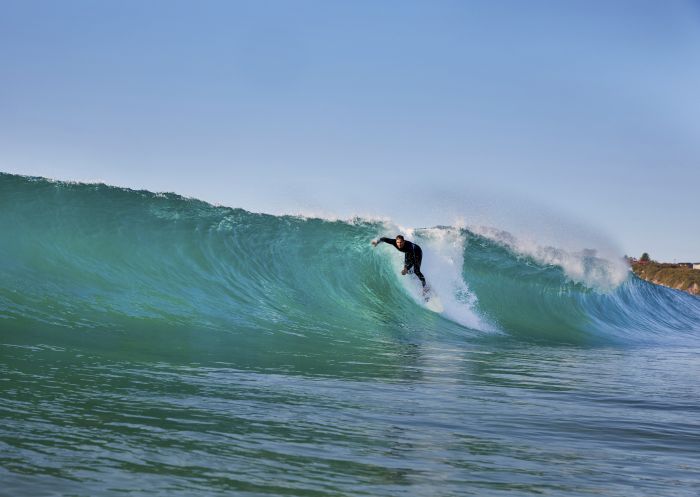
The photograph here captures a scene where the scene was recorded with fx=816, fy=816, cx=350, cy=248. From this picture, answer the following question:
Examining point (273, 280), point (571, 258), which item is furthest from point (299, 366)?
point (571, 258)

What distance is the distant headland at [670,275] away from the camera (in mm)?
121669

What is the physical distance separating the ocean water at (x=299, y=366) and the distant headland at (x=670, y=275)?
358 ft

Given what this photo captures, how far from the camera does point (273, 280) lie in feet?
50.6

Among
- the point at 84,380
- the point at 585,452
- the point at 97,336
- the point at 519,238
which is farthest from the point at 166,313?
the point at 519,238

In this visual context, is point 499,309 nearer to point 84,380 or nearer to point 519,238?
point 519,238

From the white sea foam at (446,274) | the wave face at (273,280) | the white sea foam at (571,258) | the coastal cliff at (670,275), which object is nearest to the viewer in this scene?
the wave face at (273,280)

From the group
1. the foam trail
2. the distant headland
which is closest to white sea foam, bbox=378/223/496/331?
the foam trail

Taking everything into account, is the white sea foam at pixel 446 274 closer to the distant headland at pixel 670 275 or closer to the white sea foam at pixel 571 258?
the white sea foam at pixel 571 258

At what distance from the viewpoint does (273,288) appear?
48.6 feet

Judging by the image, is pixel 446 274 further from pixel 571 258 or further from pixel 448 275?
pixel 571 258

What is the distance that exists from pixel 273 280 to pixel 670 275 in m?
125

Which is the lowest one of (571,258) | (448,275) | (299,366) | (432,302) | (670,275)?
(299,366)

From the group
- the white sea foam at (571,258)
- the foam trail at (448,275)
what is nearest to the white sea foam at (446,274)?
the foam trail at (448,275)

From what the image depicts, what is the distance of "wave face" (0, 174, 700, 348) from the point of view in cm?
1079
